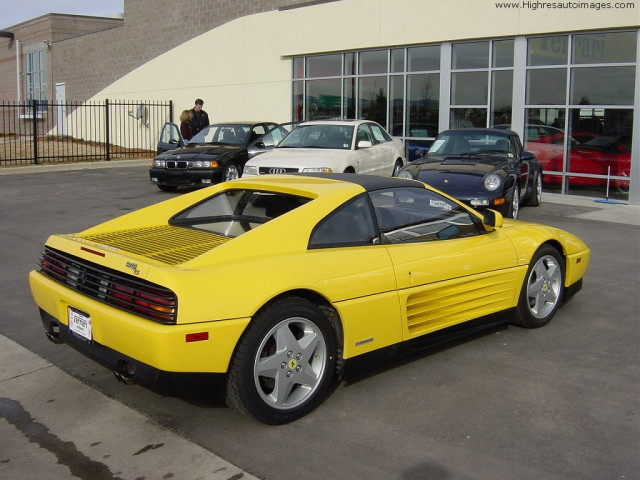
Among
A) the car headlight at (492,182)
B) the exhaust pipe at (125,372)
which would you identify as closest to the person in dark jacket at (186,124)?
the car headlight at (492,182)

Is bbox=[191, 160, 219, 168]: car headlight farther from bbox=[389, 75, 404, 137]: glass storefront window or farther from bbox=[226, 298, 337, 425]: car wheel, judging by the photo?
bbox=[226, 298, 337, 425]: car wheel

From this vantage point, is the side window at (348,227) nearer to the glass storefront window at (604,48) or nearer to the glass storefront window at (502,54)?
the glass storefront window at (604,48)

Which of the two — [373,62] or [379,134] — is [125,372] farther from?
[373,62]

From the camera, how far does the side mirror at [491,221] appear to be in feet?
18.0

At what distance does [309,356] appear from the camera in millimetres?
4148

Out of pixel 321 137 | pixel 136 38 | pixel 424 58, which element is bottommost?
pixel 321 137

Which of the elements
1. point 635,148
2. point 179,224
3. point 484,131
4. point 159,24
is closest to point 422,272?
point 179,224

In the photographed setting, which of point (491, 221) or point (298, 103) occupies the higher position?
point (298, 103)

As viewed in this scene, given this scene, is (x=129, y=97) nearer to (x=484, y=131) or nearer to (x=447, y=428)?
(x=484, y=131)

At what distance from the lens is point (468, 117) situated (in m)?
17.5

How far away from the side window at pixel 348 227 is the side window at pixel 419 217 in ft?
0.36

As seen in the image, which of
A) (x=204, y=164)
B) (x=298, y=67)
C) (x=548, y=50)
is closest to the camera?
(x=204, y=164)

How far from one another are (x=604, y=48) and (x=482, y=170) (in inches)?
236

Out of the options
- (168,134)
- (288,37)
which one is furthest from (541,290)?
(288,37)
